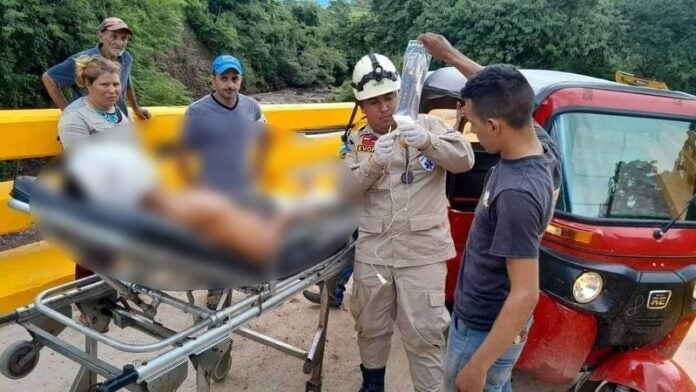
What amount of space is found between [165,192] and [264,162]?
0.31m

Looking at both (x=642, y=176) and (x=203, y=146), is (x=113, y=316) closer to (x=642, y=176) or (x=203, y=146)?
(x=203, y=146)

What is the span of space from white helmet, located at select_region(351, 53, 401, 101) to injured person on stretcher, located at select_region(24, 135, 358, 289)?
0.94 m

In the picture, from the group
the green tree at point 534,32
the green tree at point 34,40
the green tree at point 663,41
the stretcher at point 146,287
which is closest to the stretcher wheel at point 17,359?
the stretcher at point 146,287

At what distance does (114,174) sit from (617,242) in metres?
2.12

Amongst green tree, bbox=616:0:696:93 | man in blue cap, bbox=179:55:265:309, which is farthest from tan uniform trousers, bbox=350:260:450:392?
green tree, bbox=616:0:696:93

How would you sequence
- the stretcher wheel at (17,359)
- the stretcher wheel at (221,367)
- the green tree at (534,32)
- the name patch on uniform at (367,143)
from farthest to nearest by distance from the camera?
the green tree at (534,32), the name patch on uniform at (367,143), the stretcher wheel at (17,359), the stretcher wheel at (221,367)

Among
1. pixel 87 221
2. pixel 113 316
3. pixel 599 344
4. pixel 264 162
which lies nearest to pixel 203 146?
pixel 264 162

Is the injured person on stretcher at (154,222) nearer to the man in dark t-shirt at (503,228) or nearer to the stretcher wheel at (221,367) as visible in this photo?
the stretcher wheel at (221,367)

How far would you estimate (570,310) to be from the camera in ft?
8.46

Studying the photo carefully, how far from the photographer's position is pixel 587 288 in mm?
2570

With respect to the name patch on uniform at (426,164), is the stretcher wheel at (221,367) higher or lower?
lower

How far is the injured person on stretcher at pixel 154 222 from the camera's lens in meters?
1.50

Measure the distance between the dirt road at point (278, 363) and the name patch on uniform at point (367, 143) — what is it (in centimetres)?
139

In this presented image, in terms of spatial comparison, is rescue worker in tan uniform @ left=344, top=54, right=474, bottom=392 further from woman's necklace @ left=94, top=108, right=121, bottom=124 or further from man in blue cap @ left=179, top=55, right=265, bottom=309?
woman's necklace @ left=94, top=108, right=121, bottom=124
